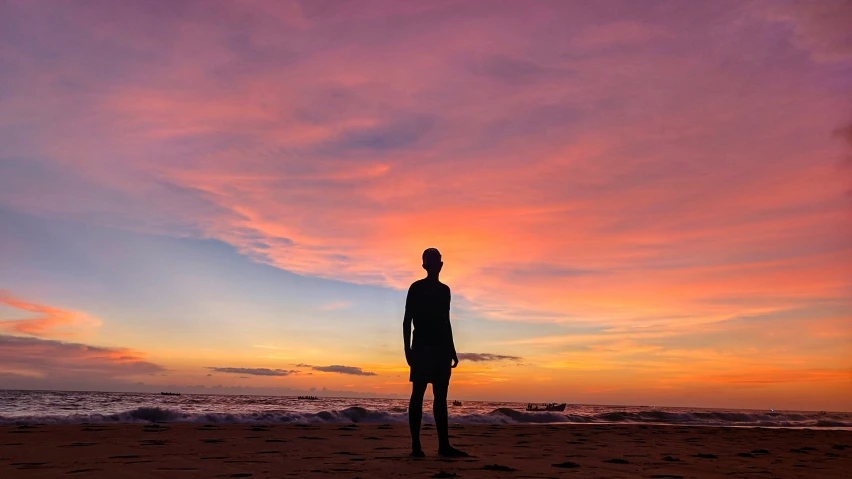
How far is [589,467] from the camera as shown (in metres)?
7.87

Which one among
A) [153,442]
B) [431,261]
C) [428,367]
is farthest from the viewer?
[153,442]

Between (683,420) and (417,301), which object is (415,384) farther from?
(683,420)

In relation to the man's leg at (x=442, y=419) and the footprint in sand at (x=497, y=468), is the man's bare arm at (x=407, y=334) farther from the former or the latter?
the footprint in sand at (x=497, y=468)

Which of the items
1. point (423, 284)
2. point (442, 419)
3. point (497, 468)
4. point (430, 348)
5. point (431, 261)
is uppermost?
point (431, 261)

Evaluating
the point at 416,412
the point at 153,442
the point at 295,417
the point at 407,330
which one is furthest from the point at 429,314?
the point at 295,417

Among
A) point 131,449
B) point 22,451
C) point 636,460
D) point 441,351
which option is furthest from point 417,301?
point 22,451

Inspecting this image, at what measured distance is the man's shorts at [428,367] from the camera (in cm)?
833

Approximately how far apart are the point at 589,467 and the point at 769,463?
381cm

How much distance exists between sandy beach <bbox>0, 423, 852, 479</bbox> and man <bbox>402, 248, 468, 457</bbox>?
55 centimetres

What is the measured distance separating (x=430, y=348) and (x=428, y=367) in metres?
0.28

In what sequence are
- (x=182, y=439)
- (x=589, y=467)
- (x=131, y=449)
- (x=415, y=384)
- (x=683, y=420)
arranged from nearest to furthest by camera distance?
(x=589, y=467)
(x=415, y=384)
(x=131, y=449)
(x=182, y=439)
(x=683, y=420)

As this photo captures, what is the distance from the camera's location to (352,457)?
8172 millimetres

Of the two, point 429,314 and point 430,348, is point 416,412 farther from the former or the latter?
point 429,314

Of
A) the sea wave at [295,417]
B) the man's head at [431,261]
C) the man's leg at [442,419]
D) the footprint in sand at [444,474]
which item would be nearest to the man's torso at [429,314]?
the man's head at [431,261]
